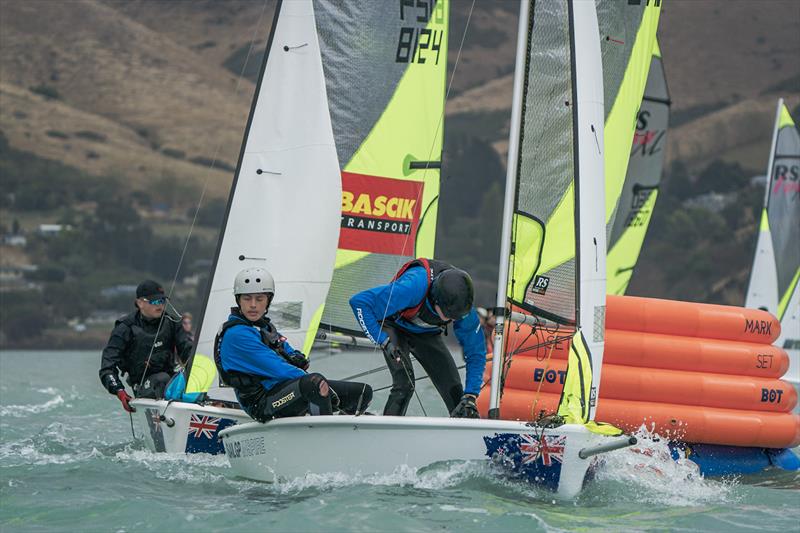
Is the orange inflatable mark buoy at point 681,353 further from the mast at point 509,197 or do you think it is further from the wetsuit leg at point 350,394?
the wetsuit leg at point 350,394

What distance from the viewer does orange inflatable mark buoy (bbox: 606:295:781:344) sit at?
9836 mm

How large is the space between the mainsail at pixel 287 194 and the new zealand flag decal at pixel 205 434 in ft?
2.89

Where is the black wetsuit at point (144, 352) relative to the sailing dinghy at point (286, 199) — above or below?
below

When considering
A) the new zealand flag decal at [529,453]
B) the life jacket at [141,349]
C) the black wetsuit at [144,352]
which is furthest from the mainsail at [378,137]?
the new zealand flag decal at [529,453]

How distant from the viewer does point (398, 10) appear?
38.8 ft

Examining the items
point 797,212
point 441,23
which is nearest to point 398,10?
point 441,23

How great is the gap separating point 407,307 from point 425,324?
0.95 ft

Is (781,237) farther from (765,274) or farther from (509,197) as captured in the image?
(509,197)

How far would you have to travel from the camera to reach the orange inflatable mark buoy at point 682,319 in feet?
32.3

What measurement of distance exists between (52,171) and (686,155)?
60.2 meters

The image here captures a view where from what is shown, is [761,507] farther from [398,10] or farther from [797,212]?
[797,212]

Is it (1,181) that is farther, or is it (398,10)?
(1,181)

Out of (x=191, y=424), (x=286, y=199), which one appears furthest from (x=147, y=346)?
(x=286, y=199)

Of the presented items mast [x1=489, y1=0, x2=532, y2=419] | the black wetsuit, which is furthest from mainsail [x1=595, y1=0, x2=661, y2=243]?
mast [x1=489, y1=0, x2=532, y2=419]
